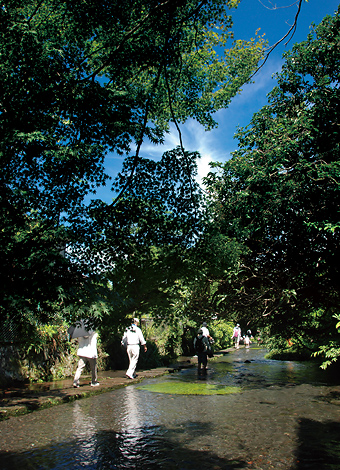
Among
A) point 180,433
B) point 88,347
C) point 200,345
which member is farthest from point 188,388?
point 180,433

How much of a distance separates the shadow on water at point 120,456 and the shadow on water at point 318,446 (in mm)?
765

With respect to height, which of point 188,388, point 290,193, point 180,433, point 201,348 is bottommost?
point 180,433

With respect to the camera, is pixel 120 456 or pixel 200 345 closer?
pixel 120 456

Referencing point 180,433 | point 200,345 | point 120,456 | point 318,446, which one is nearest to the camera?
point 120,456

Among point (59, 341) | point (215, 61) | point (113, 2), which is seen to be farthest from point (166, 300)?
point (215, 61)

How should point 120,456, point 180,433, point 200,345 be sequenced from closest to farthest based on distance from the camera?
point 120,456 → point 180,433 → point 200,345

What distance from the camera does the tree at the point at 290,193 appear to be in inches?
410

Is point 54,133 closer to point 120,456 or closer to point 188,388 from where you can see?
point 120,456

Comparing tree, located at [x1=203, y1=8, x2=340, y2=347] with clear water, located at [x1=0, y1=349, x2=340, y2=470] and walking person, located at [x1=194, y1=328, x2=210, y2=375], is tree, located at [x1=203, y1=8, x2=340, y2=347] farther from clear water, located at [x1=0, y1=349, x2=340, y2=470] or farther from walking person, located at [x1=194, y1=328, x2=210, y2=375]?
clear water, located at [x1=0, y1=349, x2=340, y2=470]

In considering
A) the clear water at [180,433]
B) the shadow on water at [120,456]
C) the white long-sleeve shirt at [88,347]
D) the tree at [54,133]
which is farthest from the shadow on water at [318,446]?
the white long-sleeve shirt at [88,347]

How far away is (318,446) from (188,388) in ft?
19.7

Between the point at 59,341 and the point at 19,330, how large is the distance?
2.05m

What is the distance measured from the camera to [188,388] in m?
10.8

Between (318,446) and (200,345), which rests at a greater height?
(200,345)
